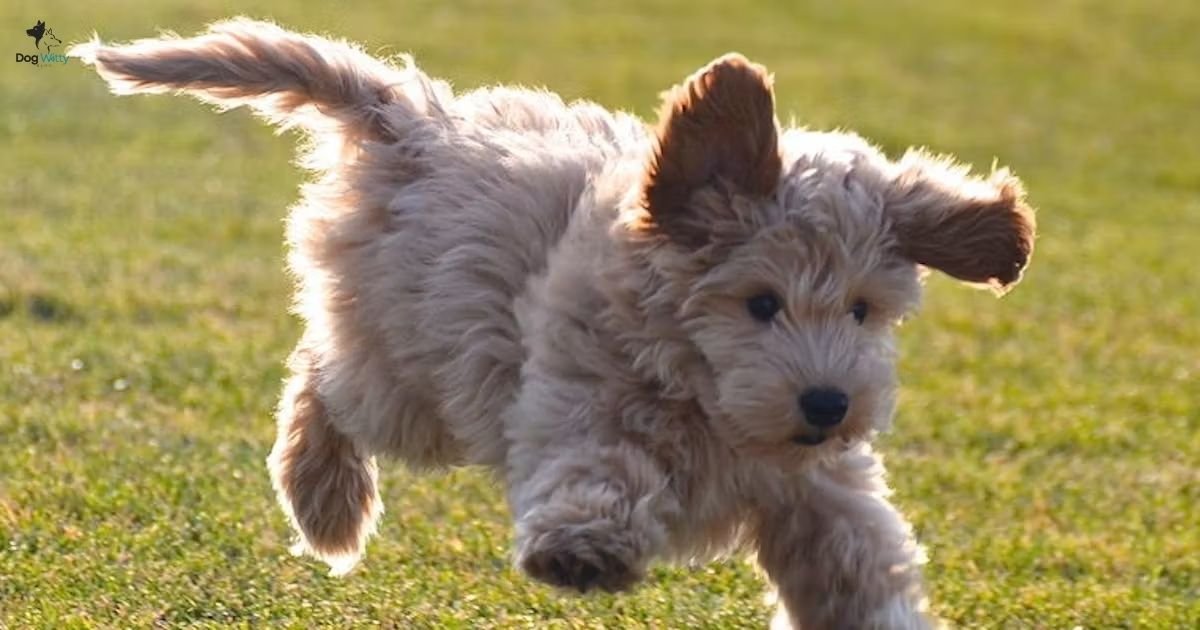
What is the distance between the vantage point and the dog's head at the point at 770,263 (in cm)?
480

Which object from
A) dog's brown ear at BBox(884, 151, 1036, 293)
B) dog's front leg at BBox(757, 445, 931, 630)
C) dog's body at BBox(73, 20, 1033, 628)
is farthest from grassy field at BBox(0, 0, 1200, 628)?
dog's brown ear at BBox(884, 151, 1036, 293)

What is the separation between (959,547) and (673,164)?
306 centimetres

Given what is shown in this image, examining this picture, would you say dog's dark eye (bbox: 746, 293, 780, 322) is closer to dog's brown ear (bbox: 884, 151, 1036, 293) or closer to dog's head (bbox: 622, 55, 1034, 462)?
dog's head (bbox: 622, 55, 1034, 462)

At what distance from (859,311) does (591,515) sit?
79cm

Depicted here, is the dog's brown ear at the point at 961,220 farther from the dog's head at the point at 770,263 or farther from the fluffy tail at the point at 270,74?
the fluffy tail at the point at 270,74

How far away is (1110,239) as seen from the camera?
15977 millimetres

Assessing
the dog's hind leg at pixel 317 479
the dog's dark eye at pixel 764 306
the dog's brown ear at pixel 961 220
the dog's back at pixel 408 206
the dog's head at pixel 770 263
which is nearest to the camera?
the dog's head at pixel 770 263

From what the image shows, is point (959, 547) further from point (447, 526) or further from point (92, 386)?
point (92, 386)

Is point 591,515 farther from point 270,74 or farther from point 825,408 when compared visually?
point 270,74

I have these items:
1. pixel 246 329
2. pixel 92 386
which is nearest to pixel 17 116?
pixel 246 329

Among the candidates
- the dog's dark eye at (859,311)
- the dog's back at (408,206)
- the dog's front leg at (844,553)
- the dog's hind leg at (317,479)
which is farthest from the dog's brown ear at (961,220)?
the dog's hind leg at (317,479)

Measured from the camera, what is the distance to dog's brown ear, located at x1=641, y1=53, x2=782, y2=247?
494 cm

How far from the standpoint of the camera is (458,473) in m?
8.13

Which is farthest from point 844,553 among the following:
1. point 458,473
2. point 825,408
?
point 458,473
